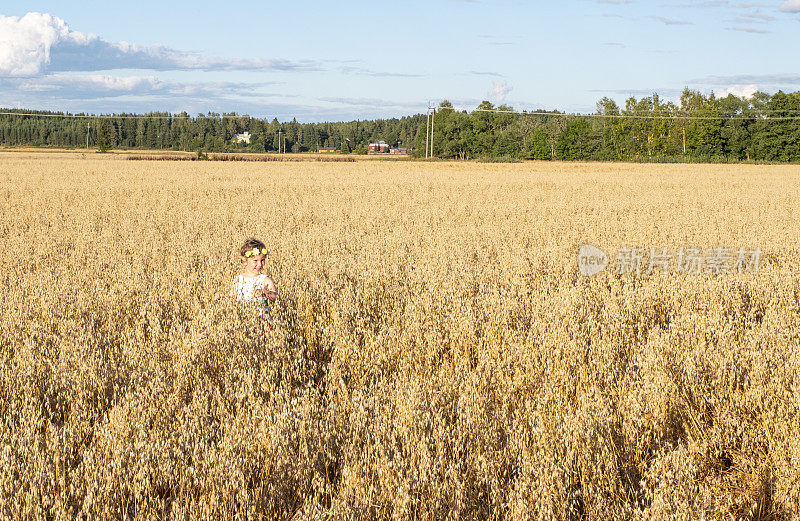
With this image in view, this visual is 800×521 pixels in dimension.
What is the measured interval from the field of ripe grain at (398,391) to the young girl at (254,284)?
23cm

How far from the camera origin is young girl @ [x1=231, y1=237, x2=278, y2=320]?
4.98 metres

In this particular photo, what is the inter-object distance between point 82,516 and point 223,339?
1.84 metres

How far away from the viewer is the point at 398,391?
335 cm

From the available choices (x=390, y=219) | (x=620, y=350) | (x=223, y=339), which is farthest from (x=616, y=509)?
(x=390, y=219)

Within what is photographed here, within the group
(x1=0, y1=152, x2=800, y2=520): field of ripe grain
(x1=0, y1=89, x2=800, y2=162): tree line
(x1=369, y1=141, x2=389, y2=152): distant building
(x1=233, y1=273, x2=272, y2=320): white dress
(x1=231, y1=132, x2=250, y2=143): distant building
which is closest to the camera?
(x1=0, y1=152, x2=800, y2=520): field of ripe grain

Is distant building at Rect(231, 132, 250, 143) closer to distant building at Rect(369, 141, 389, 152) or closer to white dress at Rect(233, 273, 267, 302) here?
distant building at Rect(369, 141, 389, 152)

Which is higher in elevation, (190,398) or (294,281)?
(294,281)

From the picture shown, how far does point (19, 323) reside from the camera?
179 inches

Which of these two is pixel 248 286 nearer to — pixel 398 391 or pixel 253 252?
pixel 253 252

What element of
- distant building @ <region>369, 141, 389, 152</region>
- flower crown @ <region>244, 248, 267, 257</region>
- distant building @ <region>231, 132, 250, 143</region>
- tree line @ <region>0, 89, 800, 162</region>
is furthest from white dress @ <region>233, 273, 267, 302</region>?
distant building @ <region>231, 132, 250, 143</region>

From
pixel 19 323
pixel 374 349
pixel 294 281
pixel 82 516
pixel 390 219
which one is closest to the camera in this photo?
pixel 82 516

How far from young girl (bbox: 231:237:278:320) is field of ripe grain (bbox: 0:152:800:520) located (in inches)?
9.0

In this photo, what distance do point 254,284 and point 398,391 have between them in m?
2.18

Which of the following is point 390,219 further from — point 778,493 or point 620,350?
point 778,493
